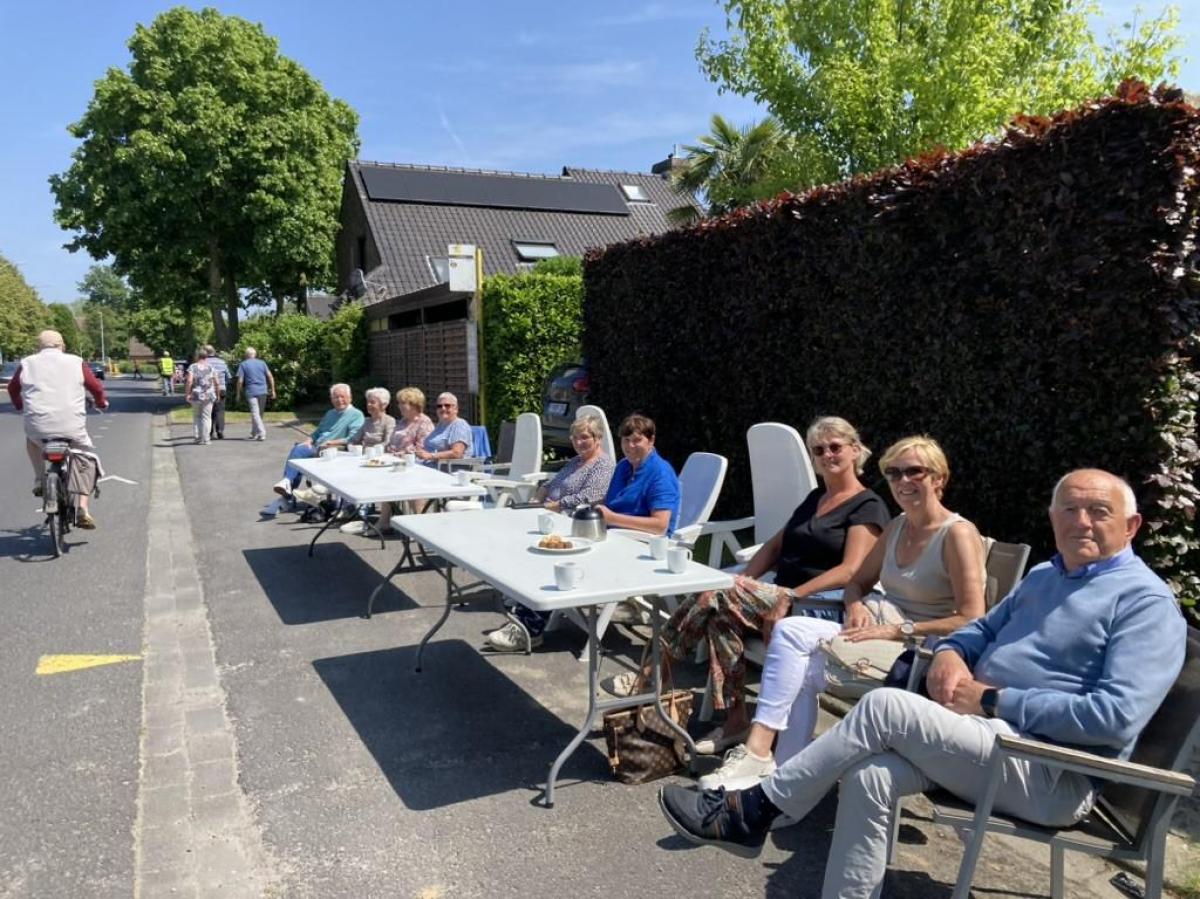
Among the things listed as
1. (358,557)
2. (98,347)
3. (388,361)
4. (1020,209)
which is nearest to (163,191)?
(388,361)

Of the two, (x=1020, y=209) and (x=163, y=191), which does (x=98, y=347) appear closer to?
(x=163, y=191)

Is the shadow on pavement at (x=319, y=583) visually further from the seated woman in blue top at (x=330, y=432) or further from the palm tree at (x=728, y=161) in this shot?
the palm tree at (x=728, y=161)

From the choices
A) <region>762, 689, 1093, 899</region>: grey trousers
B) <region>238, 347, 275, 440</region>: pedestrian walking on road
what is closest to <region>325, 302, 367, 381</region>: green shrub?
<region>238, 347, 275, 440</region>: pedestrian walking on road

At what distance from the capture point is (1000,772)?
7.42ft

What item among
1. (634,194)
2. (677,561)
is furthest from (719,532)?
(634,194)

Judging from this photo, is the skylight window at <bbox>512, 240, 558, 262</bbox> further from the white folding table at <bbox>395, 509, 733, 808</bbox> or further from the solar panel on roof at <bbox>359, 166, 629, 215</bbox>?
Result: the white folding table at <bbox>395, 509, 733, 808</bbox>

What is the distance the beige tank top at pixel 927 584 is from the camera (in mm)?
3391

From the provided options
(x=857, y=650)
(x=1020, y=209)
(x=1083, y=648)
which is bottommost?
(x=857, y=650)

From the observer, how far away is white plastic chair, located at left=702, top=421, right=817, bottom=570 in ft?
16.9

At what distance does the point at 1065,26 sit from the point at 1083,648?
42.6 ft

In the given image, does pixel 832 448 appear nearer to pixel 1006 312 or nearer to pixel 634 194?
pixel 1006 312

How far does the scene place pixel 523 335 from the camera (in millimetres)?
12695

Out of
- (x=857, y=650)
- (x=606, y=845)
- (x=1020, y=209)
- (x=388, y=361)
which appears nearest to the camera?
(x=606, y=845)

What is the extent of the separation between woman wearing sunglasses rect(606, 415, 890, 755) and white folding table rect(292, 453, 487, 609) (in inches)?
84.0
